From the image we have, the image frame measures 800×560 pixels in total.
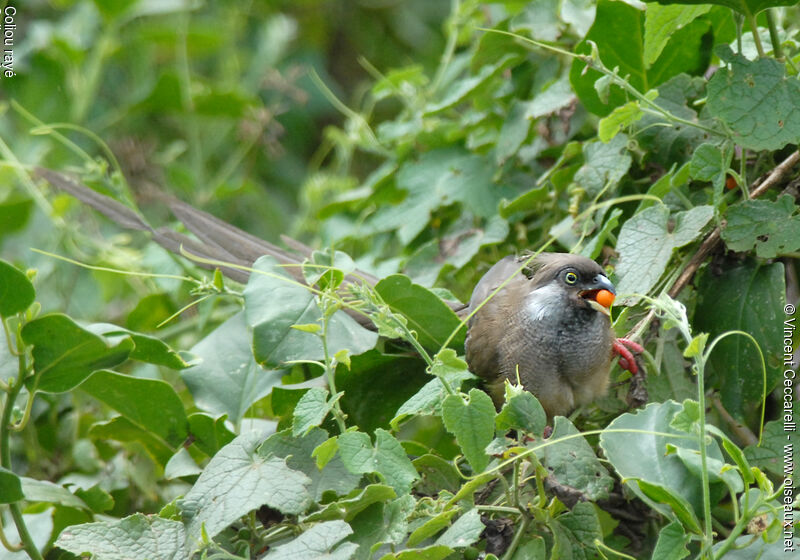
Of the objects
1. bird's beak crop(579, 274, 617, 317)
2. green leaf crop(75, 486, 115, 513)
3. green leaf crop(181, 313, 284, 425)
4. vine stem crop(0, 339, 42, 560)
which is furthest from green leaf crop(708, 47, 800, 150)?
green leaf crop(75, 486, 115, 513)

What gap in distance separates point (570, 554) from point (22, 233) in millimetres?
3437

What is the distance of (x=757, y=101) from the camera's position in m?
1.81

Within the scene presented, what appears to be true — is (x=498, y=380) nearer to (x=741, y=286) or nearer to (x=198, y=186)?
(x=741, y=286)

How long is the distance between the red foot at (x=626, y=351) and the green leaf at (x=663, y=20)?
0.72 metres

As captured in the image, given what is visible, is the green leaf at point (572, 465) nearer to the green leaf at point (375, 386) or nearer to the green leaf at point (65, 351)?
the green leaf at point (375, 386)

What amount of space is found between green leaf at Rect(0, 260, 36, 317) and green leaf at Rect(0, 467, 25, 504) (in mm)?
333

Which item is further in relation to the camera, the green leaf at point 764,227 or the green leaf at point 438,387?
the green leaf at point 764,227

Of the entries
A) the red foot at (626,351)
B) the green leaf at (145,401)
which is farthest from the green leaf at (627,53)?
the green leaf at (145,401)

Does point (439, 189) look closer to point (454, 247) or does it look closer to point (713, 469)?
point (454, 247)

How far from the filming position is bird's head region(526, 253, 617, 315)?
6.85ft

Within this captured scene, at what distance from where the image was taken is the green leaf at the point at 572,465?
1.64m

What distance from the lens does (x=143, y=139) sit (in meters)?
5.07

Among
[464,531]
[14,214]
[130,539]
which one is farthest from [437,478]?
[14,214]

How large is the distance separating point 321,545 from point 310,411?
284 millimetres
